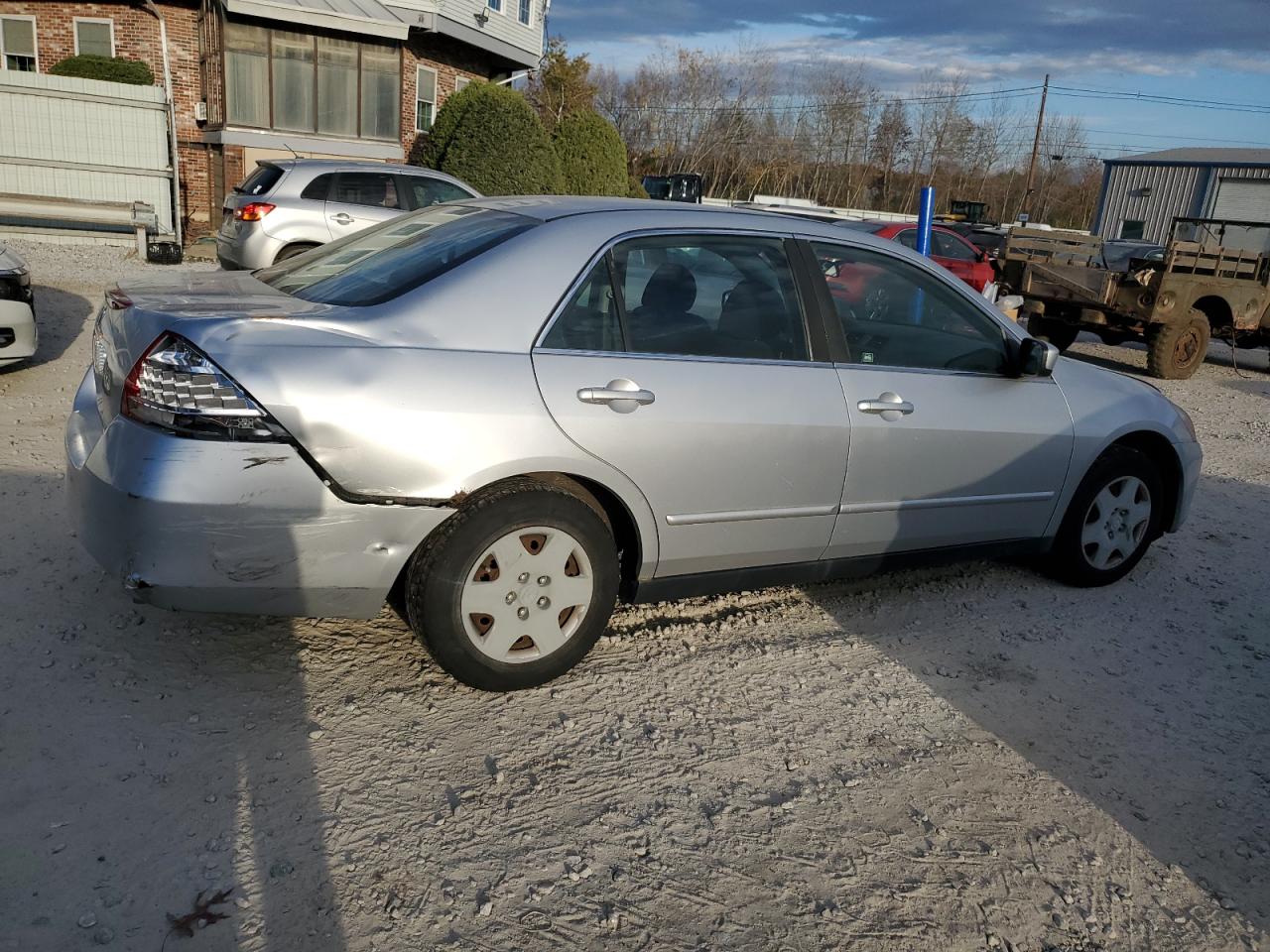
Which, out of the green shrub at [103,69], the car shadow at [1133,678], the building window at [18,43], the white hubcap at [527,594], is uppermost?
the building window at [18,43]

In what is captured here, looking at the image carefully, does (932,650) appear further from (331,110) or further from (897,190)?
(897,190)

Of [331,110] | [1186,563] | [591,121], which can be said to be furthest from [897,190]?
[1186,563]

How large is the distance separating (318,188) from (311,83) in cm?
1070

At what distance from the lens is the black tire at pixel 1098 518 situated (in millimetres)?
4820

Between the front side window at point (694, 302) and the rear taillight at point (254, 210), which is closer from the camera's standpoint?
the front side window at point (694, 302)

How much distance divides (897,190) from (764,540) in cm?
5517

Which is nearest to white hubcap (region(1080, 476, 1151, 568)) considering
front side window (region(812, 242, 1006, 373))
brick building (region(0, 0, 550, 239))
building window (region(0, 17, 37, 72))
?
front side window (region(812, 242, 1006, 373))

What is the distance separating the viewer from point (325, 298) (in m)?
3.54

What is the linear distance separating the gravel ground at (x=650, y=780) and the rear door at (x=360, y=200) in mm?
7200

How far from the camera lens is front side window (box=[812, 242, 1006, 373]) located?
4.13 m

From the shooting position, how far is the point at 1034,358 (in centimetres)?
434

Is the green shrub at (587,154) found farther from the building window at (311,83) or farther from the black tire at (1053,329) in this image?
the black tire at (1053,329)

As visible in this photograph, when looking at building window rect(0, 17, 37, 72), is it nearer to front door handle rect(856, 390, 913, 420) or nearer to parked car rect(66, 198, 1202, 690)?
parked car rect(66, 198, 1202, 690)

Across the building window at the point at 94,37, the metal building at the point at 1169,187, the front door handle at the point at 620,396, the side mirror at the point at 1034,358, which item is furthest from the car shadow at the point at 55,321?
the metal building at the point at 1169,187
